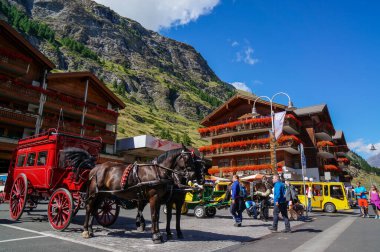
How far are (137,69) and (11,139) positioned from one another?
150782 mm

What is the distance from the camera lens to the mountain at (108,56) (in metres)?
129

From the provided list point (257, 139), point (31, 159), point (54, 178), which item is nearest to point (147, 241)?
point (54, 178)

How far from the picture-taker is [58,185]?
33.3 ft

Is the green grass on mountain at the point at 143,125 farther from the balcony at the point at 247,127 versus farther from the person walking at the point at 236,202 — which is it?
the person walking at the point at 236,202

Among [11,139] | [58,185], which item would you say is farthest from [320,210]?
[11,139]

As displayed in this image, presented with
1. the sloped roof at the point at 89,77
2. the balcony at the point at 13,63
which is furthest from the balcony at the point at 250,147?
the balcony at the point at 13,63

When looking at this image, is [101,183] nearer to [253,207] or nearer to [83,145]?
[83,145]

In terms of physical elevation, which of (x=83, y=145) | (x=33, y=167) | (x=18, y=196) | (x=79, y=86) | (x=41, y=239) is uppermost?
(x=79, y=86)

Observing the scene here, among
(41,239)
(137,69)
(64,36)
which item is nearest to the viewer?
(41,239)

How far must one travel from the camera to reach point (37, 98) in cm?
3184

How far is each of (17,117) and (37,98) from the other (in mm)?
3479

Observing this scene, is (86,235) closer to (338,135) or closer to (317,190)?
(317,190)

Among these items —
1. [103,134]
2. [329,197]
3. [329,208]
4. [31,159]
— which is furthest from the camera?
[103,134]

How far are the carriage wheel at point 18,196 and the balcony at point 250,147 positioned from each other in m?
34.9
